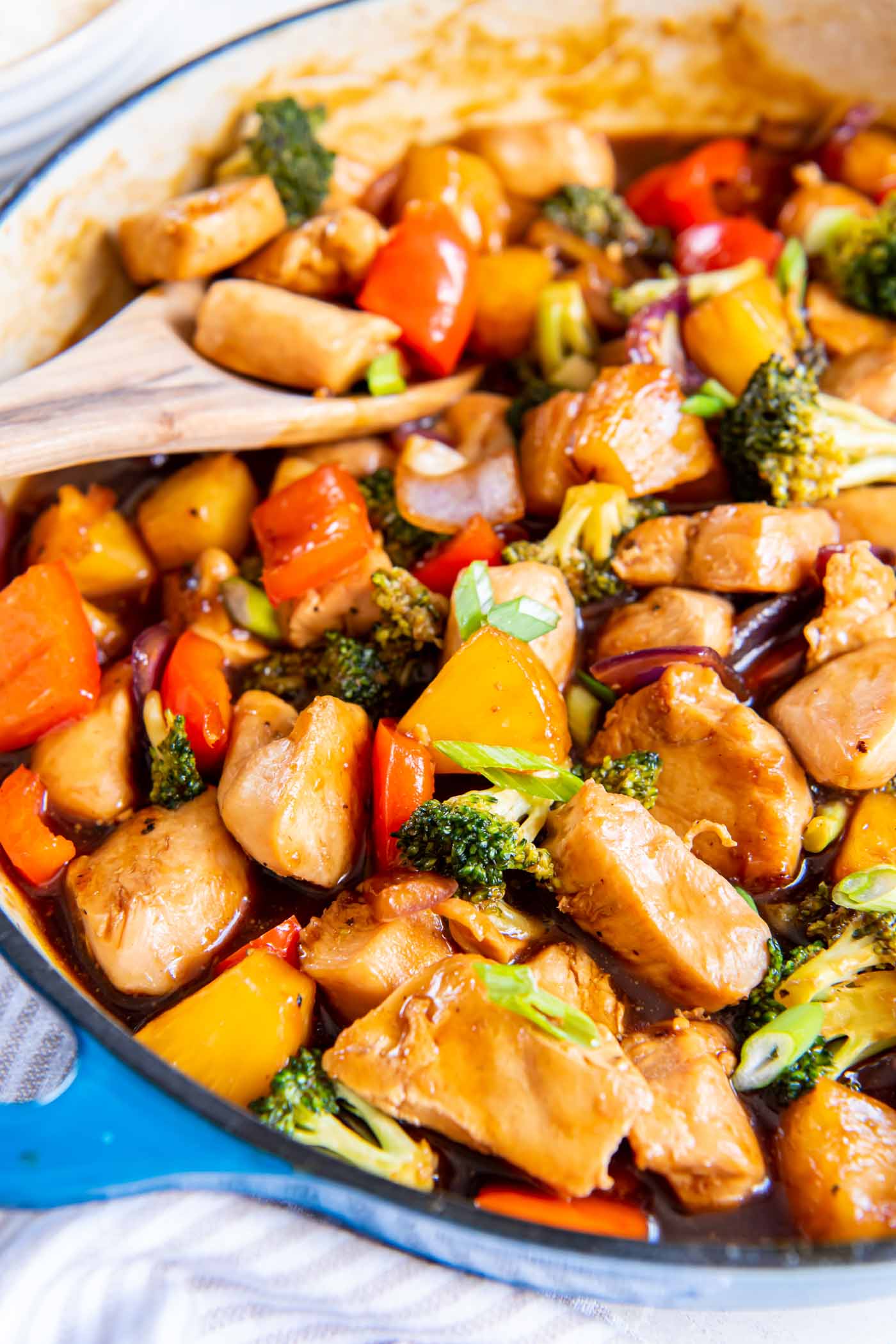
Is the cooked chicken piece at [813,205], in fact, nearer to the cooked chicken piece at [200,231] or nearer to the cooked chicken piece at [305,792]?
the cooked chicken piece at [200,231]

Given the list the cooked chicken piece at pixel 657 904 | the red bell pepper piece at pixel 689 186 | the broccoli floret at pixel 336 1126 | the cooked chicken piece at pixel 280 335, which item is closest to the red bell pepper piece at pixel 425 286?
the cooked chicken piece at pixel 280 335

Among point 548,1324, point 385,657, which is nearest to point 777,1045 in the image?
point 548,1324

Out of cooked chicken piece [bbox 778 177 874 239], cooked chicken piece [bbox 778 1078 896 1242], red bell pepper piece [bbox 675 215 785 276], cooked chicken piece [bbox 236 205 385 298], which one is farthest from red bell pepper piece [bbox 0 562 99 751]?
cooked chicken piece [bbox 778 177 874 239]

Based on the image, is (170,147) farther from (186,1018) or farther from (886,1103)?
(886,1103)

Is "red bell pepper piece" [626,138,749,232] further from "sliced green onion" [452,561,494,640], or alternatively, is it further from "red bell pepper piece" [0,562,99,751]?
"red bell pepper piece" [0,562,99,751]

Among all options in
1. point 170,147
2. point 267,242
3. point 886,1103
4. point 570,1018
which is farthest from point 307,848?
point 170,147

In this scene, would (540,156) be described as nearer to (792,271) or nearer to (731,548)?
(792,271)
